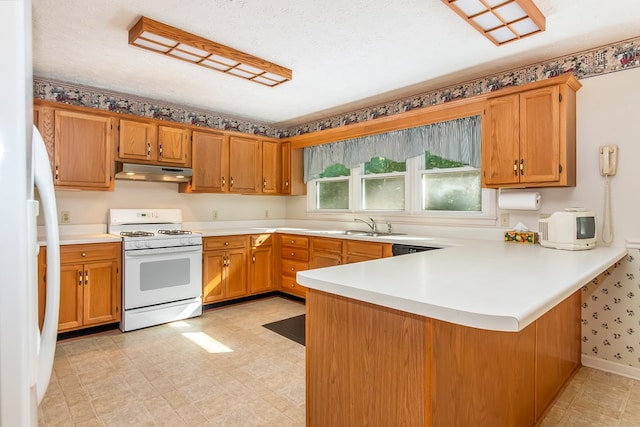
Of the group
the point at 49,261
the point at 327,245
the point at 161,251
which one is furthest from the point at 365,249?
the point at 49,261

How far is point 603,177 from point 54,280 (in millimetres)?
3366

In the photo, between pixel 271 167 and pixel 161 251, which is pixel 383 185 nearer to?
pixel 271 167

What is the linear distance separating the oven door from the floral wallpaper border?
5.44ft

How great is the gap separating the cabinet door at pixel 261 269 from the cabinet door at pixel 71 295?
1.78 meters

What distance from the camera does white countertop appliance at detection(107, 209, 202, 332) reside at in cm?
343

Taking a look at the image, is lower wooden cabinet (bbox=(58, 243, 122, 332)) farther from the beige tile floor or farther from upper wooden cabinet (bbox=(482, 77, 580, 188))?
upper wooden cabinet (bbox=(482, 77, 580, 188))

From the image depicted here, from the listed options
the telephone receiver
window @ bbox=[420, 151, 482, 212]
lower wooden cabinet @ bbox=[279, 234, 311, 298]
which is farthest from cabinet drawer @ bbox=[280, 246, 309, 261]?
the telephone receiver

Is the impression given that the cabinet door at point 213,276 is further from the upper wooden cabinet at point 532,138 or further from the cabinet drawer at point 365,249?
the upper wooden cabinet at point 532,138

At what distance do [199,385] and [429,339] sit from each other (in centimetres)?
186

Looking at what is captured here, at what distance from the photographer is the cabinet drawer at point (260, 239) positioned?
4465mm

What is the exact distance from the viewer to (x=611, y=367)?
269 cm

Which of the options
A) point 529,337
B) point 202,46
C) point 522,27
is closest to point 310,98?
point 202,46

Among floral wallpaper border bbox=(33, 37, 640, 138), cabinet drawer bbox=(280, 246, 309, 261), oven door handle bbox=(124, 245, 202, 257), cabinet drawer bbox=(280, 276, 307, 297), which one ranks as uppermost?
floral wallpaper border bbox=(33, 37, 640, 138)

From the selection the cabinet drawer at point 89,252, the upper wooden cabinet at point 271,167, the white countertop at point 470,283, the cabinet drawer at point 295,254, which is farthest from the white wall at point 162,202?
the white countertop at point 470,283
